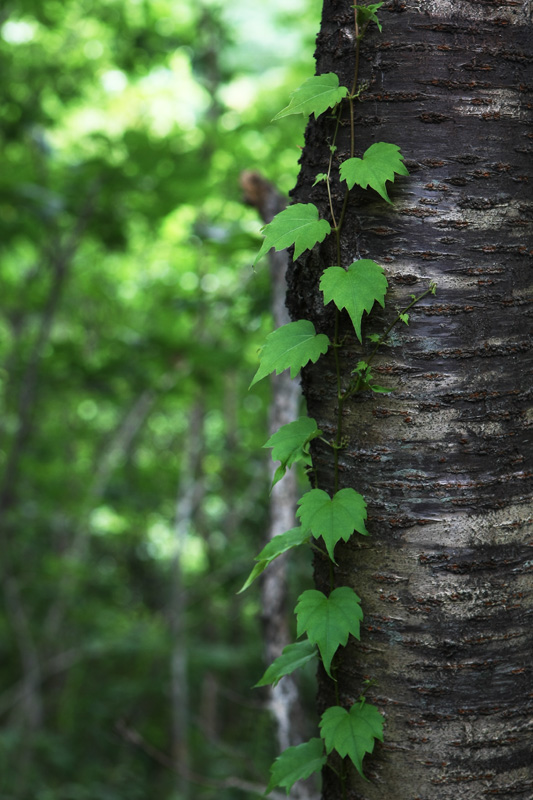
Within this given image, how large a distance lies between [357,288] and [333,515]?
13.8 inches

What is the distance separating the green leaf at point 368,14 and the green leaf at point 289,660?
3.45ft

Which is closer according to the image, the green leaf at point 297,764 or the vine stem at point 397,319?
the vine stem at point 397,319

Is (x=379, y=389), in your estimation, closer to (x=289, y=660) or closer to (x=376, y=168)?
(x=376, y=168)

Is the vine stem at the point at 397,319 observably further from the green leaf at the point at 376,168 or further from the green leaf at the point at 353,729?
the green leaf at the point at 353,729

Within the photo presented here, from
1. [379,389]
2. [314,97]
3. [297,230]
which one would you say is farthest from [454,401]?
[314,97]

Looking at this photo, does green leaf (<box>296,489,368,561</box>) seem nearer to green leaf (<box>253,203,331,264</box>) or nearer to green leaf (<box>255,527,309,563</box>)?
green leaf (<box>255,527,309,563</box>)

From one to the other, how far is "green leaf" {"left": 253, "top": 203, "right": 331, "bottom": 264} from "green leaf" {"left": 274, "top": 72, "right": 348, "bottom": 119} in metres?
0.14

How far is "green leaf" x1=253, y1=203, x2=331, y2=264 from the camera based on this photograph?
974 mm

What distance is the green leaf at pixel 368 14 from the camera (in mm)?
953

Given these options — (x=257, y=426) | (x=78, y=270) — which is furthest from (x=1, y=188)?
(x=257, y=426)

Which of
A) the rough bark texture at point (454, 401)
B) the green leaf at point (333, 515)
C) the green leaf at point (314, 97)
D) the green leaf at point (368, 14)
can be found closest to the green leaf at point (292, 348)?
the rough bark texture at point (454, 401)

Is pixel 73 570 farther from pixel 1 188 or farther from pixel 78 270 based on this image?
pixel 78 270

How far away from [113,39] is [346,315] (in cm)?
557

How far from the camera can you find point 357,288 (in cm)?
94
